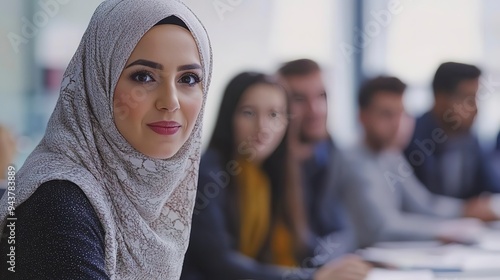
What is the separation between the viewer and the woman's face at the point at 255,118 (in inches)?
61.7

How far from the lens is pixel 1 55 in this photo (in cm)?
163

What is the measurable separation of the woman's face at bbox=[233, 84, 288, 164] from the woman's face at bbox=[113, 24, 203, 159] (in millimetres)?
884

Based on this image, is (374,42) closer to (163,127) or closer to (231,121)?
(231,121)

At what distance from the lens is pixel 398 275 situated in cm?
149

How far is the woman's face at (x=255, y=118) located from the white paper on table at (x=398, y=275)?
1.18 ft

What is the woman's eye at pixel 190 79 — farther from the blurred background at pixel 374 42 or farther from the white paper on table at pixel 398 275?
the blurred background at pixel 374 42

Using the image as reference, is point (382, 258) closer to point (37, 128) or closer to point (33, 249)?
point (37, 128)

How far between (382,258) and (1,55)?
39.6 inches

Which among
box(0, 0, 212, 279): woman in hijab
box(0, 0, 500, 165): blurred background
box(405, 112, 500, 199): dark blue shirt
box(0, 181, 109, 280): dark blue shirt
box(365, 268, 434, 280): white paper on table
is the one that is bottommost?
box(365, 268, 434, 280): white paper on table

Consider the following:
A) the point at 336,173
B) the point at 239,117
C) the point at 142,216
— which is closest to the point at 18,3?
the point at 239,117

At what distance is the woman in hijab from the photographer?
62 cm

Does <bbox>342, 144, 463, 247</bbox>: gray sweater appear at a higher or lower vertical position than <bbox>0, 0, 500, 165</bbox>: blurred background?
lower

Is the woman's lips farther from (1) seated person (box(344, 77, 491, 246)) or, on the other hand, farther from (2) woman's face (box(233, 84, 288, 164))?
(1) seated person (box(344, 77, 491, 246))

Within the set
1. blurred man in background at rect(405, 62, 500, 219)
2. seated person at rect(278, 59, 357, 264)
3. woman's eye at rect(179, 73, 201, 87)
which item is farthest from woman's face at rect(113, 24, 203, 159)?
blurred man in background at rect(405, 62, 500, 219)
